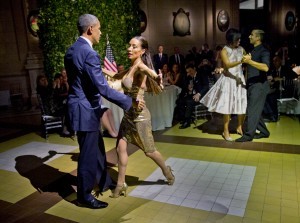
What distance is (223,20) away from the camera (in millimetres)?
13891

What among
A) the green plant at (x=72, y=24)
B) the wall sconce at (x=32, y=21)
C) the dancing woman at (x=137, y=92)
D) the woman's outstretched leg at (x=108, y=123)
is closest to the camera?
the dancing woman at (x=137, y=92)

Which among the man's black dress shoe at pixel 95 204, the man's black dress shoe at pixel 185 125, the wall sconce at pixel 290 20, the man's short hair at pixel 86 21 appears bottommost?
the man's black dress shoe at pixel 95 204

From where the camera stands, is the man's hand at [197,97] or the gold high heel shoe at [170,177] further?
the man's hand at [197,97]

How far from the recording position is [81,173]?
10.9 feet

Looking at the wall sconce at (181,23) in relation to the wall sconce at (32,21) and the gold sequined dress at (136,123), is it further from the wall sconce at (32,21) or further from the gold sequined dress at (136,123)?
the gold sequined dress at (136,123)

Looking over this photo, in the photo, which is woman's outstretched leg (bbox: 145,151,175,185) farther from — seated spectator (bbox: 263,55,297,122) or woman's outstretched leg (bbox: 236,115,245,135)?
seated spectator (bbox: 263,55,297,122)

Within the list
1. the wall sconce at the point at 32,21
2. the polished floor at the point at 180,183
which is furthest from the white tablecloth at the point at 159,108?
the wall sconce at the point at 32,21

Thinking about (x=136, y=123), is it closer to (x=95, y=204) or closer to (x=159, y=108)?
(x=95, y=204)

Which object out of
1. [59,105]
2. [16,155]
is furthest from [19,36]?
[16,155]

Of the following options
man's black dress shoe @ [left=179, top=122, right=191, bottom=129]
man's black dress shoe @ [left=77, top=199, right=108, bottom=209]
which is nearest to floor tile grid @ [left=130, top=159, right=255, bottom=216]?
man's black dress shoe @ [left=77, top=199, right=108, bottom=209]

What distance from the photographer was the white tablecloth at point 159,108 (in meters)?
6.35

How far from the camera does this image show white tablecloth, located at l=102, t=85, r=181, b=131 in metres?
6.35

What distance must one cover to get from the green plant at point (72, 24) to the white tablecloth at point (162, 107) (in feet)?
6.92

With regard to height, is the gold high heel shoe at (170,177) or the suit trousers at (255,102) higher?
the suit trousers at (255,102)
